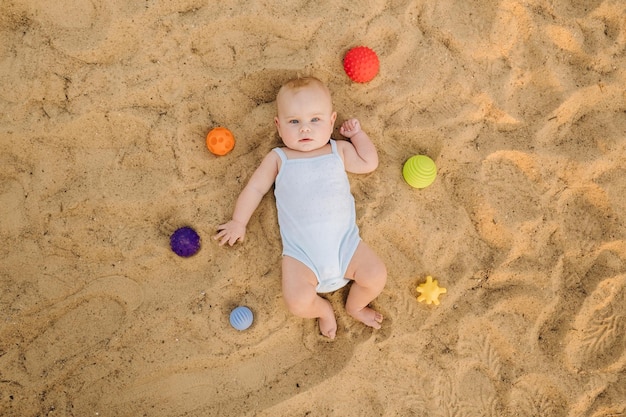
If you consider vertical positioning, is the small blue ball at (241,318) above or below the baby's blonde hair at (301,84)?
below

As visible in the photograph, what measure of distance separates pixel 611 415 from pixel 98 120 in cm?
323

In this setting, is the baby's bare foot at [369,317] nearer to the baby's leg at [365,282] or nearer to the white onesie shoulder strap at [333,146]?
the baby's leg at [365,282]

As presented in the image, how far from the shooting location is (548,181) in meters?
3.06

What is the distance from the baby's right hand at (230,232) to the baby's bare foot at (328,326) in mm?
636

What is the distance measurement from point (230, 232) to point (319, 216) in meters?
0.49

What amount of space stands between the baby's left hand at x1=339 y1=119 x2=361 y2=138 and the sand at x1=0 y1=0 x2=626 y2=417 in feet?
0.27

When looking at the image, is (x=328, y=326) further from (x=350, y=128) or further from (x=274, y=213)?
(x=350, y=128)

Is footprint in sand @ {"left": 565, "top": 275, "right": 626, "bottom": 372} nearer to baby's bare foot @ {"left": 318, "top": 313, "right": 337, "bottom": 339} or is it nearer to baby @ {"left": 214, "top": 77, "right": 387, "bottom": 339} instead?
baby @ {"left": 214, "top": 77, "right": 387, "bottom": 339}

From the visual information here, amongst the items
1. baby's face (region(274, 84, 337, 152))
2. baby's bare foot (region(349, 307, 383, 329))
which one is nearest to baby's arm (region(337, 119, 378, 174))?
baby's face (region(274, 84, 337, 152))

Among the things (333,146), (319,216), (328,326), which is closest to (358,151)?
(333,146)

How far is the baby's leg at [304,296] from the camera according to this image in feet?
8.82

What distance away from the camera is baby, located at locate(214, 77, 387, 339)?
2766 mm

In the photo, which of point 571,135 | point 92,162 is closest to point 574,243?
point 571,135

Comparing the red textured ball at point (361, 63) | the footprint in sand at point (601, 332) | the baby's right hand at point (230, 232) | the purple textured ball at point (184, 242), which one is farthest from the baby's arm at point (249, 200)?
the footprint in sand at point (601, 332)
